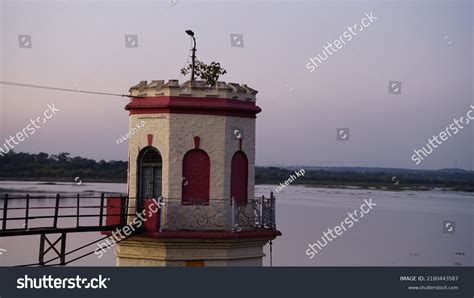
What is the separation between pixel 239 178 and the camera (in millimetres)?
27094

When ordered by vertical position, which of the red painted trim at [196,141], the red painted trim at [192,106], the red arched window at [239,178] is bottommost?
the red arched window at [239,178]

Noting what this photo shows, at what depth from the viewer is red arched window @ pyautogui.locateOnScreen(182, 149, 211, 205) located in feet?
86.6

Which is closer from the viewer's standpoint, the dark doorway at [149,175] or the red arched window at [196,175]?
the red arched window at [196,175]

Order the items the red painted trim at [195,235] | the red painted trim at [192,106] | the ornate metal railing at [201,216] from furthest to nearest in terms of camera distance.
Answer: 1. the red painted trim at [192,106]
2. the ornate metal railing at [201,216]
3. the red painted trim at [195,235]

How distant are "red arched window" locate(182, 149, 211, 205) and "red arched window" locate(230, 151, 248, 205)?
2.16 feet

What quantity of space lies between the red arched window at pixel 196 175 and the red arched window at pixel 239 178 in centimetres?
66

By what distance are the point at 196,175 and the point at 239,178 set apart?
1.19 meters

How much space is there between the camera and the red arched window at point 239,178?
26844mm

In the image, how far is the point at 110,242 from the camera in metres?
27.3

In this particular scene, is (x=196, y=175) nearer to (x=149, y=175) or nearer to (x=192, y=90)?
(x=149, y=175)

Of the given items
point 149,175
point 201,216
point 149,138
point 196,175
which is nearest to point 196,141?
point 196,175

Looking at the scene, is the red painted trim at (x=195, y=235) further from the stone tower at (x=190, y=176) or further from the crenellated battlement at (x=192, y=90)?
the crenellated battlement at (x=192, y=90)

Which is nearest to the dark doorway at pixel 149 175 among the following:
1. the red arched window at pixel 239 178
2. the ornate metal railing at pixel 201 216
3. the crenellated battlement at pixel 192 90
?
the ornate metal railing at pixel 201 216
